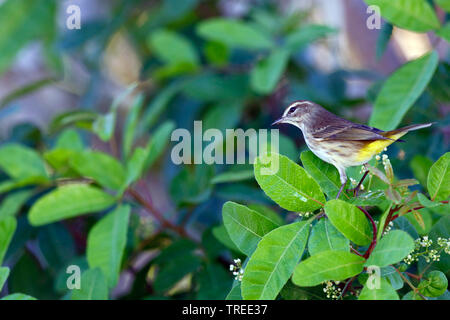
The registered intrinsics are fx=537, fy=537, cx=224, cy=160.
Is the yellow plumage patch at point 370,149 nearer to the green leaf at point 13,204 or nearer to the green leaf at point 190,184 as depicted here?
the green leaf at point 190,184

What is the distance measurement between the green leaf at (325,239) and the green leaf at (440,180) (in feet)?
0.55

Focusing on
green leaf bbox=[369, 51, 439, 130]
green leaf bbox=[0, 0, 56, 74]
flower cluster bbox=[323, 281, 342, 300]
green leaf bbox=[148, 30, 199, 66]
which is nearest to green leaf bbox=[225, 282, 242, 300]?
flower cluster bbox=[323, 281, 342, 300]

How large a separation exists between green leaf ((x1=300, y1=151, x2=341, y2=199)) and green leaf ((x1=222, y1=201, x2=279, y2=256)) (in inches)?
5.0

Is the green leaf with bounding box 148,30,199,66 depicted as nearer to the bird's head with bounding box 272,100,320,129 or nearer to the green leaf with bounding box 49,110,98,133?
the green leaf with bounding box 49,110,98,133

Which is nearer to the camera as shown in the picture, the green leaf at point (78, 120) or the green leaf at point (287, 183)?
the green leaf at point (287, 183)

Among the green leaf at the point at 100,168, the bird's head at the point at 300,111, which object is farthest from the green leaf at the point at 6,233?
the bird's head at the point at 300,111

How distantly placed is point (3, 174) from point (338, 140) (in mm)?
1448

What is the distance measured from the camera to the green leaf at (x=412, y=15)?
4.01 feet

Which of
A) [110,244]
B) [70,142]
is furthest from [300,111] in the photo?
[70,142]

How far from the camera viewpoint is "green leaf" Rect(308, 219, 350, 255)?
87cm

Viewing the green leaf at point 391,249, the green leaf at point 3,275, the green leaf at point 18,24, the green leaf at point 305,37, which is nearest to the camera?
the green leaf at point 391,249

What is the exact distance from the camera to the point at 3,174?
197cm
